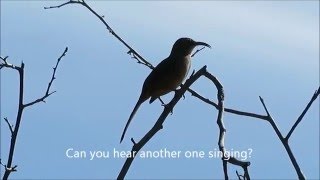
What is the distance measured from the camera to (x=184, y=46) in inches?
252

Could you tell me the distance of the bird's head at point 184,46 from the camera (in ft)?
20.8

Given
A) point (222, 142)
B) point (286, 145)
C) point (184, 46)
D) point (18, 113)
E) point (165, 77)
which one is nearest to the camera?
point (222, 142)

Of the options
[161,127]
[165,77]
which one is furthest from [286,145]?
[165,77]

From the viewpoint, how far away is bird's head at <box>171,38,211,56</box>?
633 centimetres

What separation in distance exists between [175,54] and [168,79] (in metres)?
0.61

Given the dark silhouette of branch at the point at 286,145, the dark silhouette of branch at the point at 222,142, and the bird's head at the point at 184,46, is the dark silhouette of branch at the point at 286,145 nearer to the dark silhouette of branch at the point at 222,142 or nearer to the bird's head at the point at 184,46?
the dark silhouette of branch at the point at 222,142

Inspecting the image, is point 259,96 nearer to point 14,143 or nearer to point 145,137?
point 145,137

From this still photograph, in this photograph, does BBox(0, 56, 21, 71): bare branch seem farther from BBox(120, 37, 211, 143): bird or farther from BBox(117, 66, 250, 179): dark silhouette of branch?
BBox(120, 37, 211, 143): bird

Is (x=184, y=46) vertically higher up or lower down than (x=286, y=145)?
higher up

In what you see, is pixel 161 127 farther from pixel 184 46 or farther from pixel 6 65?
pixel 184 46

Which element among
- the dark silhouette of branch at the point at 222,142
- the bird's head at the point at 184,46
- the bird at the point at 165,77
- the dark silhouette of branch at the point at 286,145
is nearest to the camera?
the dark silhouette of branch at the point at 222,142

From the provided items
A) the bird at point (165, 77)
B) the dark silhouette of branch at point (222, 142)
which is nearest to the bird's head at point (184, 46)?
the bird at point (165, 77)

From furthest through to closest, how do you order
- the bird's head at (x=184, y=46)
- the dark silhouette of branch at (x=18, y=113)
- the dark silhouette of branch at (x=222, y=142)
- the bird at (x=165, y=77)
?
1. the bird's head at (x=184, y=46)
2. the bird at (x=165, y=77)
3. the dark silhouette of branch at (x=18, y=113)
4. the dark silhouette of branch at (x=222, y=142)

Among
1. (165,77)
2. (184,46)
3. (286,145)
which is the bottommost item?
(286,145)
